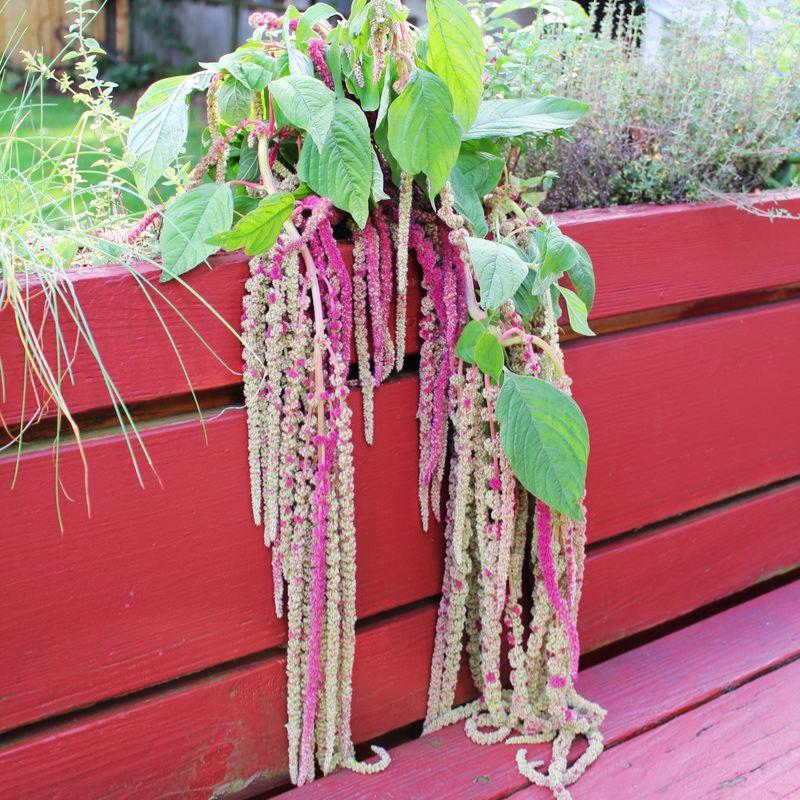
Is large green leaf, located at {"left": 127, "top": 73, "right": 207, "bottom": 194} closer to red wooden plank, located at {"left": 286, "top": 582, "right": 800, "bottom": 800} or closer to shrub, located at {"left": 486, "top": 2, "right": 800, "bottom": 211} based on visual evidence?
shrub, located at {"left": 486, "top": 2, "right": 800, "bottom": 211}

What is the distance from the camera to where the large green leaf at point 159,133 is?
3.16 feet

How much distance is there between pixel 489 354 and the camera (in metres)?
1.06

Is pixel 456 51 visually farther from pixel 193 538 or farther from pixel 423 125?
pixel 193 538

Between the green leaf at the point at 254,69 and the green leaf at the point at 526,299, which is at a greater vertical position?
the green leaf at the point at 254,69

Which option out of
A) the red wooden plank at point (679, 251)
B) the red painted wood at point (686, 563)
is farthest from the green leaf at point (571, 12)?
the red painted wood at point (686, 563)

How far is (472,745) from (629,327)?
63 cm

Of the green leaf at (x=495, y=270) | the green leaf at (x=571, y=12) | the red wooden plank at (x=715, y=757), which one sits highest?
the green leaf at (x=571, y=12)

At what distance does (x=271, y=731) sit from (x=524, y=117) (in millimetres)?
811

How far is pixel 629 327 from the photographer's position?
139cm

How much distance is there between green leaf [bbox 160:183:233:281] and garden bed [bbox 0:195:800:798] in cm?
3

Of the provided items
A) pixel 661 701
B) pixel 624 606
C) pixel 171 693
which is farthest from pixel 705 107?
pixel 171 693

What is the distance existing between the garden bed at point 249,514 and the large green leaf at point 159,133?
0.38ft

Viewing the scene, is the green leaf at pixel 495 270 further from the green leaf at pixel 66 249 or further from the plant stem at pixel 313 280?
the green leaf at pixel 66 249

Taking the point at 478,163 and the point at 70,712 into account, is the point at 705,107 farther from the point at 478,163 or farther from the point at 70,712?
the point at 70,712
